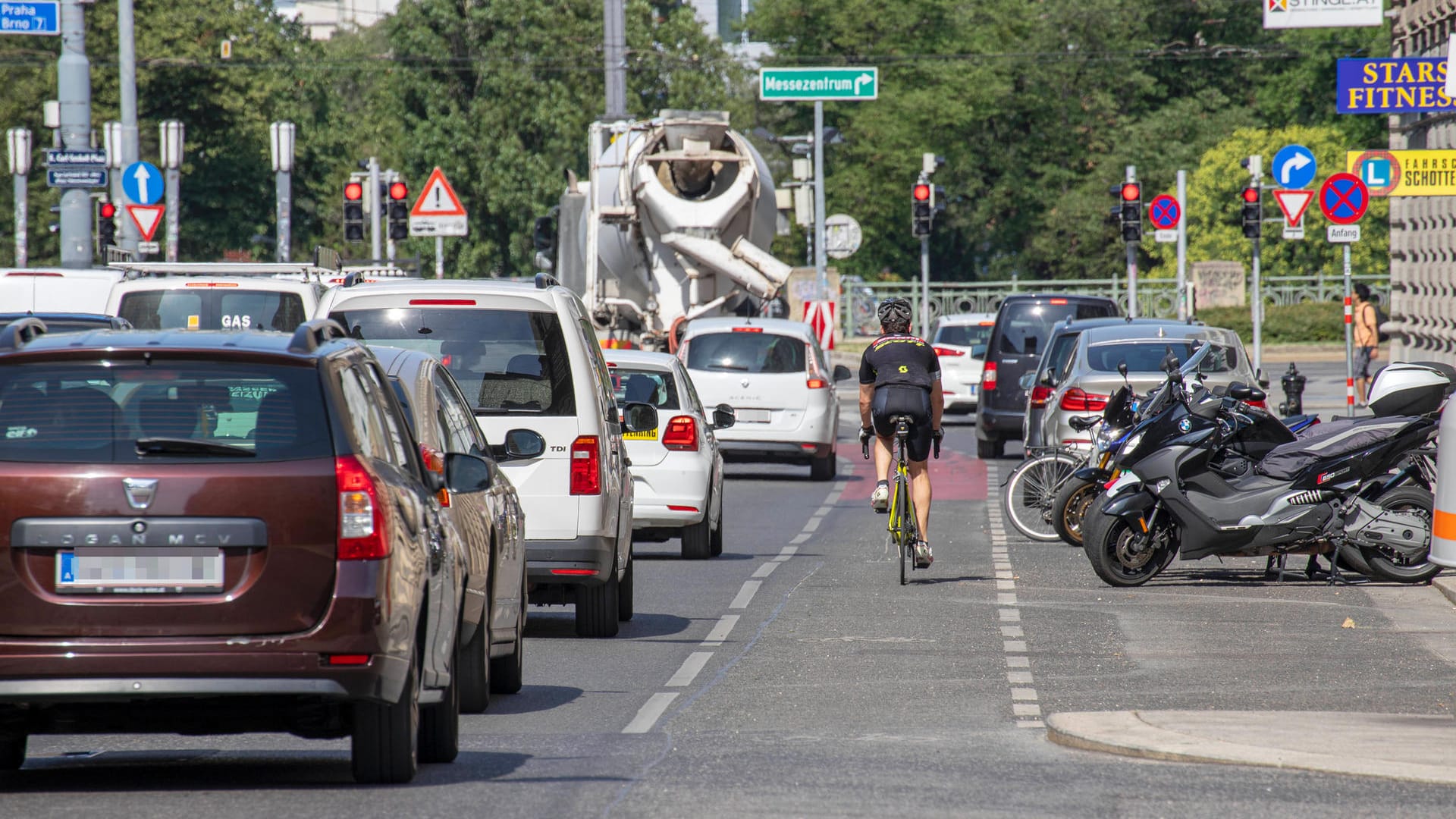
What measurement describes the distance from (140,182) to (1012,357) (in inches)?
428

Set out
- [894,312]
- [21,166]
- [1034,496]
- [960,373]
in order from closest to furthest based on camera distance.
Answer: [894,312] → [1034,496] → [960,373] → [21,166]

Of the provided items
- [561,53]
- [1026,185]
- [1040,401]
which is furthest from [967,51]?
[1040,401]

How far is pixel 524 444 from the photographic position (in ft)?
35.2

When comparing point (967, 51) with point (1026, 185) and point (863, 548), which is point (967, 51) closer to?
point (1026, 185)

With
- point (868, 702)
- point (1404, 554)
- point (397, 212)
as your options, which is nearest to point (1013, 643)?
point (868, 702)

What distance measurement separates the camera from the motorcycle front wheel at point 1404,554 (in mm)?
14773

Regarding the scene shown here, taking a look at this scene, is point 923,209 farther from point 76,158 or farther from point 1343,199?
point 76,158

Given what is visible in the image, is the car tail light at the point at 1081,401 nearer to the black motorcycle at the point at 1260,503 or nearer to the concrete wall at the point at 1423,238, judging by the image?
the black motorcycle at the point at 1260,503

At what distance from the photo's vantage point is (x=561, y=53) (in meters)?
76.4

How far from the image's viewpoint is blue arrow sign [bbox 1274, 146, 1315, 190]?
29703 mm

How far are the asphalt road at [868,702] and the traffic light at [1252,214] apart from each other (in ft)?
57.8

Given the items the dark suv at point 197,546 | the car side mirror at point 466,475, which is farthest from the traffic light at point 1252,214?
the dark suv at point 197,546

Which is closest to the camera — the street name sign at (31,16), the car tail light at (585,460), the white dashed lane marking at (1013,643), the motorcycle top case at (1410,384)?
the white dashed lane marking at (1013,643)

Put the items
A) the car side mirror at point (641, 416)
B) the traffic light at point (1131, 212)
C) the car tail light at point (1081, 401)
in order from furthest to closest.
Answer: the traffic light at point (1131, 212) < the car tail light at point (1081, 401) < the car side mirror at point (641, 416)
